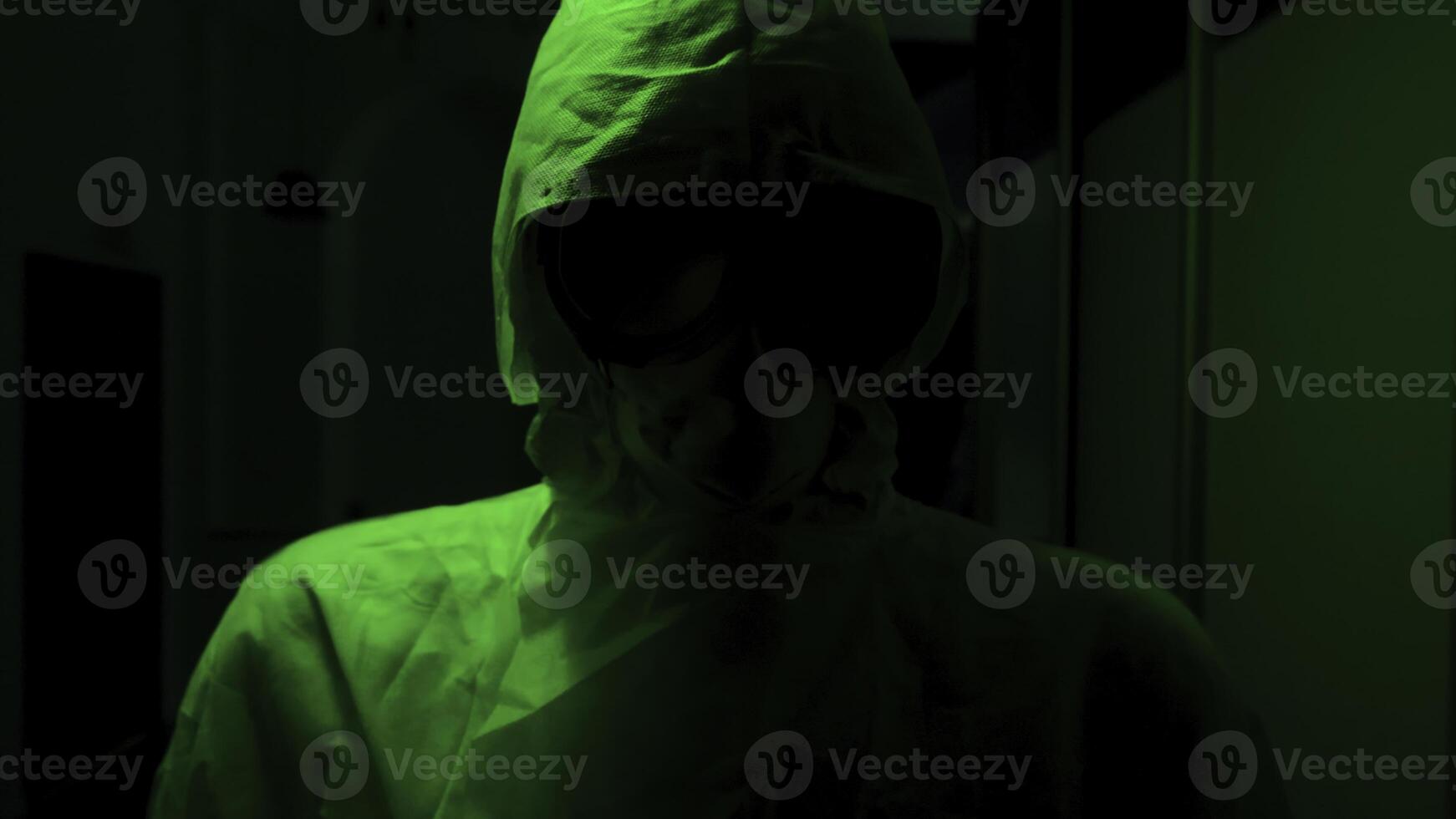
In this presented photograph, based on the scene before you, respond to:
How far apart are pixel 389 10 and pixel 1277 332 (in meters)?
1.13

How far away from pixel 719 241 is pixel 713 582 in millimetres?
290

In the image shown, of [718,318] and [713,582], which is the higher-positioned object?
[718,318]

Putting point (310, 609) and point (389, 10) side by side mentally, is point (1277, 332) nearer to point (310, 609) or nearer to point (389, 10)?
point (310, 609)

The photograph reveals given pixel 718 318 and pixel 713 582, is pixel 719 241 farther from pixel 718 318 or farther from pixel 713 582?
pixel 713 582

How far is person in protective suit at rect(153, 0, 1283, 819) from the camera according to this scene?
0.69 metres

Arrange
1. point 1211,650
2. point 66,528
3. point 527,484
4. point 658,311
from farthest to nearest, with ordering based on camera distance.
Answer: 1. point 527,484
2. point 66,528
3. point 1211,650
4. point 658,311

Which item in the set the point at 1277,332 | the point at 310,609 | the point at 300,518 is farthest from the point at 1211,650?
the point at 300,518

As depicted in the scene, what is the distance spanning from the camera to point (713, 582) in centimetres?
75

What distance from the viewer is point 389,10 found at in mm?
1126

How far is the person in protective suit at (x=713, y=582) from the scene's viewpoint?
69 cm

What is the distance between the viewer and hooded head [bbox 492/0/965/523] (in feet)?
2.22

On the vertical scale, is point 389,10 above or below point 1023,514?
above

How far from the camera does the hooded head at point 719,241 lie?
0.68 meters

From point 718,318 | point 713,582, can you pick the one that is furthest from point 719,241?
point 713,582
